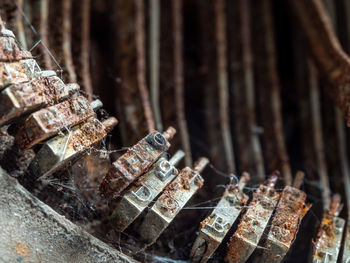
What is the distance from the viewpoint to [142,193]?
990mm

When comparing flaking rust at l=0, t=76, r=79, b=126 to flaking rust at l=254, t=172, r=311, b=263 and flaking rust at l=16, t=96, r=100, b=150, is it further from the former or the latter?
flaking rust at l=254, t=172, r=311, b=263

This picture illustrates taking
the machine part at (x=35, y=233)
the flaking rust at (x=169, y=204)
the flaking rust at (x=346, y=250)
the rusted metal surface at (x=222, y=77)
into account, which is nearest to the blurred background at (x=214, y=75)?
the rusted metal surface at (x=222, y=77)

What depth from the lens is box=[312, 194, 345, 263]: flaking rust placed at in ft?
3.58

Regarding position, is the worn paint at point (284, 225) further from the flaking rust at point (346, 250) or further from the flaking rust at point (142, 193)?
the flaking rust at point (142, 193)

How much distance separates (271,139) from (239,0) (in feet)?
2.93

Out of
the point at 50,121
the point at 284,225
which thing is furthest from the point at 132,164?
the point at 284,225

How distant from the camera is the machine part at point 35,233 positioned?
94 centimetres

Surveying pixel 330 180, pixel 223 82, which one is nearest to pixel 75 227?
pixel 223 82

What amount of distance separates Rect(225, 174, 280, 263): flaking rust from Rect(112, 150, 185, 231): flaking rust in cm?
24

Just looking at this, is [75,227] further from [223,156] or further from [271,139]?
[271,139]

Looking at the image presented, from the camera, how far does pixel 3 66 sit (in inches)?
35.8

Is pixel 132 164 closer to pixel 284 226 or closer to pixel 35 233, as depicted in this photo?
pixel 35 233

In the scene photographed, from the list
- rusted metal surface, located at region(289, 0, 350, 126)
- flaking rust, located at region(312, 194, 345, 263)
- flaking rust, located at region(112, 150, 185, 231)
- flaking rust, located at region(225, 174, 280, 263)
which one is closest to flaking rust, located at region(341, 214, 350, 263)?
flaking rust, located at region(312, 194, 345, 263)

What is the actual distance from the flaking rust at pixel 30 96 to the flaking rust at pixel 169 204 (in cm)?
38
